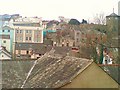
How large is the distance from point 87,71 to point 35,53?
18.4 meters

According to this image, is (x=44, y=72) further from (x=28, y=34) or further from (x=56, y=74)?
(x=28, y=34)

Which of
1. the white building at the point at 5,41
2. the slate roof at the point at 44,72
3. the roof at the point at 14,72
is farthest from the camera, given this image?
the white building at the point at 5,41

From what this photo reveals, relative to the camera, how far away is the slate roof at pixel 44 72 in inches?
411

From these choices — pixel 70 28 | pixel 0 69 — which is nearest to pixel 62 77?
pixel 0 69

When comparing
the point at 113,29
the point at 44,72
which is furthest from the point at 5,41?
the point at 44,72

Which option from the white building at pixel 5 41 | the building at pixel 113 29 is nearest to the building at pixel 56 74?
the building at pixel 113 29

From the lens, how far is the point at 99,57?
919 inches

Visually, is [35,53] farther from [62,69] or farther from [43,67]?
[62,69]

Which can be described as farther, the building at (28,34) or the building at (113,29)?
the building at (28,34)

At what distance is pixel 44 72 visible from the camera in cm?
1230

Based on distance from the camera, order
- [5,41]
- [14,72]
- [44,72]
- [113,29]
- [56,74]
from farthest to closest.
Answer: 1. [5,41]
2. [113,29]
3. [14,72]
4. [44,72]
5. [56,74]

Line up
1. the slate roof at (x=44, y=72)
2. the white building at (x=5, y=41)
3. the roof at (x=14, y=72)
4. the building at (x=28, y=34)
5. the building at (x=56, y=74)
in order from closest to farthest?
the building at (x=56, y=74) < the slate roof at (x=44, y=72) < the roof at (x=14, y=72) < the white building at (x=5, y=41) < the building at (x=28, y=34)

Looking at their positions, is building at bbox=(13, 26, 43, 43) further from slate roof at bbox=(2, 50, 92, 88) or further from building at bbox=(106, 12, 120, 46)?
slate roof at bbox=(2, 50, 92, 88)

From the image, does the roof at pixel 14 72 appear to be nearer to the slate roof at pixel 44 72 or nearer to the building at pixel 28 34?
the slate roof at pixel 44 72
